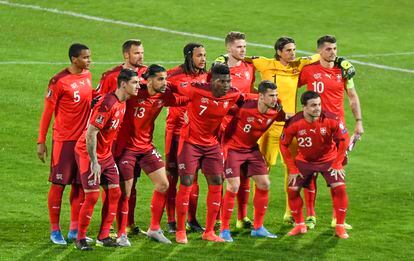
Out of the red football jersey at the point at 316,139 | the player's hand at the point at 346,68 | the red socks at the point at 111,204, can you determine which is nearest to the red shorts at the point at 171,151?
the red football jersey at the point at 316,139

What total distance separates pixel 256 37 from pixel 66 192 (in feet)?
51.0

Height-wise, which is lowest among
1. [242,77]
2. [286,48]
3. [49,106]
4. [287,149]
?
[287,149]

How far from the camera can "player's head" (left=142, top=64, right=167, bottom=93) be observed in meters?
17.1

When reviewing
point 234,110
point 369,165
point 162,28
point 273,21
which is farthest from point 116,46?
point 234,110

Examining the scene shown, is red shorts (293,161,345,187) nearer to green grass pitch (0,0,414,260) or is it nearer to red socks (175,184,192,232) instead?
green grass pitch (0,0,414,260)

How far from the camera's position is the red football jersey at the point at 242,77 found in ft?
61.7

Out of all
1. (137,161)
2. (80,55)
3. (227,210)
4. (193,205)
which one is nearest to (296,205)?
(227,210)

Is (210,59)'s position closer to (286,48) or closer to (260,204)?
(286,48)

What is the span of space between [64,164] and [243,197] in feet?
10.3

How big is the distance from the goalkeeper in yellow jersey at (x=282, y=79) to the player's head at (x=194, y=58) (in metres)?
1.43

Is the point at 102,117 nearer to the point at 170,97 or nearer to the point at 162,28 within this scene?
the point at 170,97

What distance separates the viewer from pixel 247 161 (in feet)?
59.5

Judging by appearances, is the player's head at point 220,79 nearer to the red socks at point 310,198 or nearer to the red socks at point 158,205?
the red socks at point 158,205

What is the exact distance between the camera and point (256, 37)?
1396 inches
